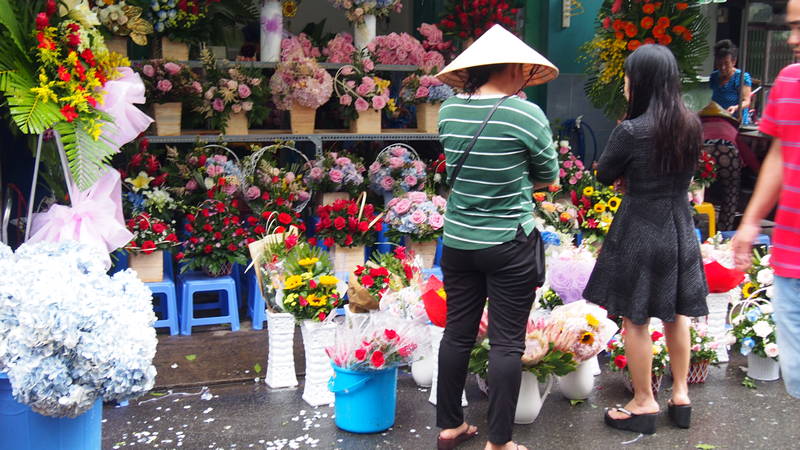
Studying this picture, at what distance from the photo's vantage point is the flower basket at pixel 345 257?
229 inches

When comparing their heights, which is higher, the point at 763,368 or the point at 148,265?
the point at 148,265

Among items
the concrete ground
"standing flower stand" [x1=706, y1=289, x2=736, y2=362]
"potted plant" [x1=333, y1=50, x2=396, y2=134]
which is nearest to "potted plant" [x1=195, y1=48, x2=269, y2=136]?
"potted plant" [x1=333, y1=50, x2=396, y2=134]

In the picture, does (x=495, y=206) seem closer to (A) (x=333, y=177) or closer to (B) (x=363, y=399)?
(B) (x=363, y=399)

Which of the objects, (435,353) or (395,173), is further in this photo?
(395,173)

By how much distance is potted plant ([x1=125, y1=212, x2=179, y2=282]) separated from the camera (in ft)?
17.8

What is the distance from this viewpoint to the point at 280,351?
4648 mm

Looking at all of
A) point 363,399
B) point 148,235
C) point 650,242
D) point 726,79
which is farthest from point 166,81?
point 726,79

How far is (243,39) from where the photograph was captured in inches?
283

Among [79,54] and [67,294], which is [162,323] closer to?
[79,54]

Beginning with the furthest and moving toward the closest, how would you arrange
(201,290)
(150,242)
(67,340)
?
(201,290), (150,242), (67,340)

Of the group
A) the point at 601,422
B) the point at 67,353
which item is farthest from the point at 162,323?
the point at 601,422

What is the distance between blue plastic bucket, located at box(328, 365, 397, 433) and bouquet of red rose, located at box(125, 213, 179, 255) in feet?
6.33

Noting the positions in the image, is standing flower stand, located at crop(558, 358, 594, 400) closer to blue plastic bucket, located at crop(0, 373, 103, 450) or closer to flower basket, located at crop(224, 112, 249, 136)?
blue plastic bucket, located at crop(0, 373, 103, 450)

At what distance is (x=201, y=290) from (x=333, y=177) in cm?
124
